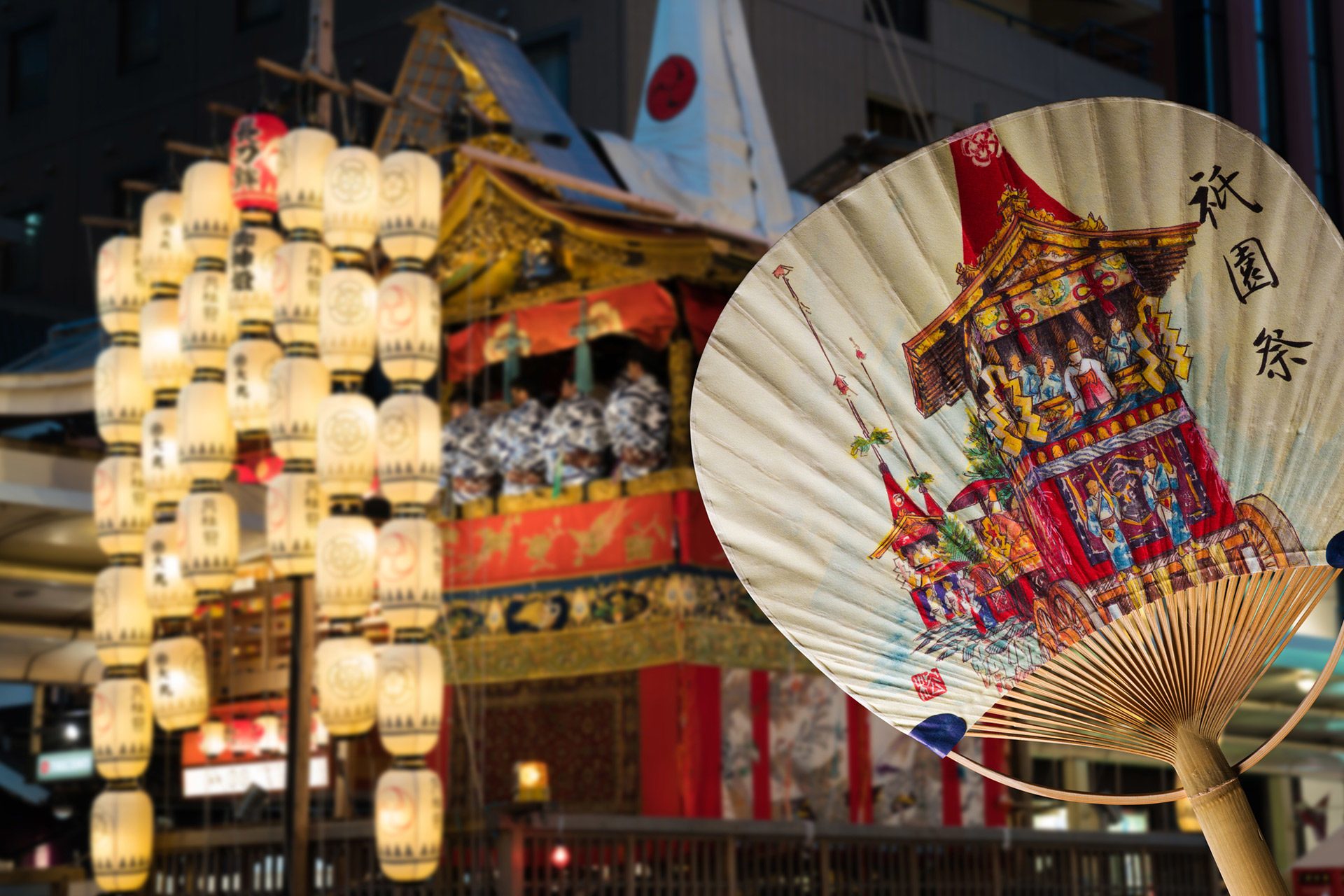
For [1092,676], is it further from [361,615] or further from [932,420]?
[361,615]

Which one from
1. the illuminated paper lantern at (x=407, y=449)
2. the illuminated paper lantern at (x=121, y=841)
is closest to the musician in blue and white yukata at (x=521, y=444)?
the illuminated paper lantern at (x=407, y=449)

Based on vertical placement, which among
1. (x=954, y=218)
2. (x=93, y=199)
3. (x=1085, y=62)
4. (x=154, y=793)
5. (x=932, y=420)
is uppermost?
(x=1085, y=62)

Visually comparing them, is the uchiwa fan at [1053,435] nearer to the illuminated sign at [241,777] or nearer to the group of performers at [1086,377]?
the group of performers at [1086,377]

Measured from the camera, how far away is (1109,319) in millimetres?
2883

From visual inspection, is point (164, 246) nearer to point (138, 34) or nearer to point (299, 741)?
point (299, 741)

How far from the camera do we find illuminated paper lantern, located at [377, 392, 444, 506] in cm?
868

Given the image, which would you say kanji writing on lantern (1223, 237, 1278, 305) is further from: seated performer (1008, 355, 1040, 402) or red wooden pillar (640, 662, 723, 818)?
red wooden pillar (640, 662, 723, 818)

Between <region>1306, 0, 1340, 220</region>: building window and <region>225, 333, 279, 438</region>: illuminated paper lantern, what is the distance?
5594mm

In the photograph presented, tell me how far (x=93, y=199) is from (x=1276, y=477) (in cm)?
1711

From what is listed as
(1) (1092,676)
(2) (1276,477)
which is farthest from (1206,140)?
(1) (1092,676)

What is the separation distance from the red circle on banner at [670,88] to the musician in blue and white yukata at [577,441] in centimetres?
366

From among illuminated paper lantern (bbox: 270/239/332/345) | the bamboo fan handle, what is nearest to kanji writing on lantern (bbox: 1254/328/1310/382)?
the bamboo fan handle

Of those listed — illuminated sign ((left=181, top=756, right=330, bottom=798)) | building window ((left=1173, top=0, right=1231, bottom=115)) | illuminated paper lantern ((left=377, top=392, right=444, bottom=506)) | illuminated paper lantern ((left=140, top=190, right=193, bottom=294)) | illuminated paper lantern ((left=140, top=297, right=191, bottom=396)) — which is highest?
illuminated paper lantern ((left=140, top=190, right=193, bottom=294))

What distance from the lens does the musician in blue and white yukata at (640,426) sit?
9.73 meters
